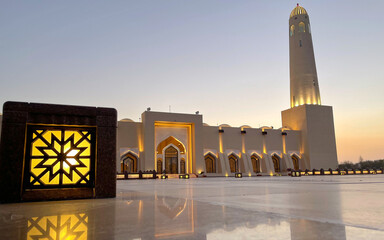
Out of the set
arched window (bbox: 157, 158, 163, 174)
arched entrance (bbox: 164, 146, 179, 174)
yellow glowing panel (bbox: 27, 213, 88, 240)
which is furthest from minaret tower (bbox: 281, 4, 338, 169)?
yellow glowing panel (bbox: 27, 213, 88, 240)

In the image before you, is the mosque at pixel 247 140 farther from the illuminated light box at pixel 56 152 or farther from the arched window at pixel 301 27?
the illuminated light box at pixel 56 152

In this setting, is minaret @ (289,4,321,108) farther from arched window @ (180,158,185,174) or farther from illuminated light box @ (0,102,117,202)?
illuminated light box @ (0,102,117,202)

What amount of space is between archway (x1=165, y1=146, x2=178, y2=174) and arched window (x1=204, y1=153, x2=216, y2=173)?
10.5 feet

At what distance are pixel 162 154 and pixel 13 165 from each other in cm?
2404

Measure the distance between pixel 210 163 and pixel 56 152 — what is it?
85.6 feet

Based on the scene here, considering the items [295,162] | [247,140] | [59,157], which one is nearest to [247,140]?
[247,140]

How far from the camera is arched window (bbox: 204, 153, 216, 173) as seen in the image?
2991cm

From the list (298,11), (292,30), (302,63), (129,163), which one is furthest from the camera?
(298,11)

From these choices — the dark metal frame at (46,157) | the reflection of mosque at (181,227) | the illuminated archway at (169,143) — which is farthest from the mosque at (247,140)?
the reflection of mosque at (181,227)

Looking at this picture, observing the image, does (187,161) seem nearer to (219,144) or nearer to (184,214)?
(219,144)

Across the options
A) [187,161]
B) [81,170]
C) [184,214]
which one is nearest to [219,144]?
[187,161]

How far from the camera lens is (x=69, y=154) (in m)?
4.78

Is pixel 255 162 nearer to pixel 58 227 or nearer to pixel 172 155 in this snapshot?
pixel 172 155

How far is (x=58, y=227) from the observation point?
2104 mm
